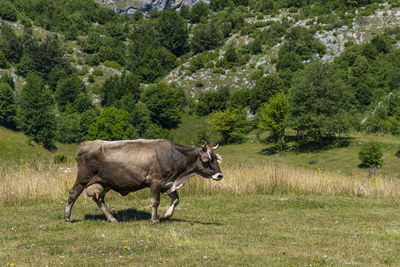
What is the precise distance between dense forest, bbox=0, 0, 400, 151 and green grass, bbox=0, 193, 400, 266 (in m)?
55.3

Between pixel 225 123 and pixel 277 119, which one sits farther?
pixel 225 123

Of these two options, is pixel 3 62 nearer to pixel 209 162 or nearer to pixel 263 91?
pixel 263 91

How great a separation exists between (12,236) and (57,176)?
322 inches

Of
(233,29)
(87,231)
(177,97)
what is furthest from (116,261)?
(233,29)

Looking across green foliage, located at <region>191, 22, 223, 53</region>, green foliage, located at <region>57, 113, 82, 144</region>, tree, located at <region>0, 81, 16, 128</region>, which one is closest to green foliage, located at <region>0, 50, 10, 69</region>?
tree, located at <region>0, 81, 16, 128</region>

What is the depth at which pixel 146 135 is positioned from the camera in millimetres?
107688

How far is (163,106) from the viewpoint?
A: 115 meters

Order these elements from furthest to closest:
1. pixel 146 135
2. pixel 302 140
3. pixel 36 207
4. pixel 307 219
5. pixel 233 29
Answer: pixel 233 29 → pixel 146 135 → pixel 302 140 → pixel 36 207 → pixel 307 219

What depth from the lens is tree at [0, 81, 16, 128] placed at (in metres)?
103

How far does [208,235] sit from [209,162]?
2596 millimetres

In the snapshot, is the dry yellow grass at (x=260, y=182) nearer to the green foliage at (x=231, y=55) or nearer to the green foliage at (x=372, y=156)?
the green foliage at (x=372, y=156)

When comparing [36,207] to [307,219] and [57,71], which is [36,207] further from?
[57,71]

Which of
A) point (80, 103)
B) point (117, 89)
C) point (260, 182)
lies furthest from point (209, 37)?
point (260, 182)

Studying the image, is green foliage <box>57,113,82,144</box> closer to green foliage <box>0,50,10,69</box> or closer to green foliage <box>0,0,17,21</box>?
green foliage <box>0,50,10,69</box>
